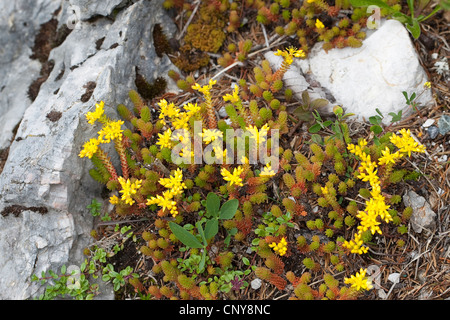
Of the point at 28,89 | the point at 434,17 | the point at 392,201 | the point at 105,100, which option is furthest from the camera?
the point at 28,89

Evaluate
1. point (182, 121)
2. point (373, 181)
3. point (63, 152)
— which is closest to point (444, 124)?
point (373, 181)

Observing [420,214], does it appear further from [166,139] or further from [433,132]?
[166,139]

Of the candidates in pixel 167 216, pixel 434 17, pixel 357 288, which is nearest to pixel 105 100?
pixel 167 216

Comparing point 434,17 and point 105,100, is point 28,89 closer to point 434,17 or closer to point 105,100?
point 105,100

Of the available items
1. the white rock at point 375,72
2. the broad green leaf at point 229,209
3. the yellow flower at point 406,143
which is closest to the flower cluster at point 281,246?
the broad green leaf at point 229,209

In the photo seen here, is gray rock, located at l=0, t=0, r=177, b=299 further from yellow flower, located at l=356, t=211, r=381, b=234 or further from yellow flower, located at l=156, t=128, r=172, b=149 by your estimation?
yellow flower, located at l=356, t=211, r=381, b=234

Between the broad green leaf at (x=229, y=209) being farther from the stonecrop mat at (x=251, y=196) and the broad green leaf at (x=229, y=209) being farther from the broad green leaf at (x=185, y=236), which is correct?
the broad green leaf at (x=185, y=236)
